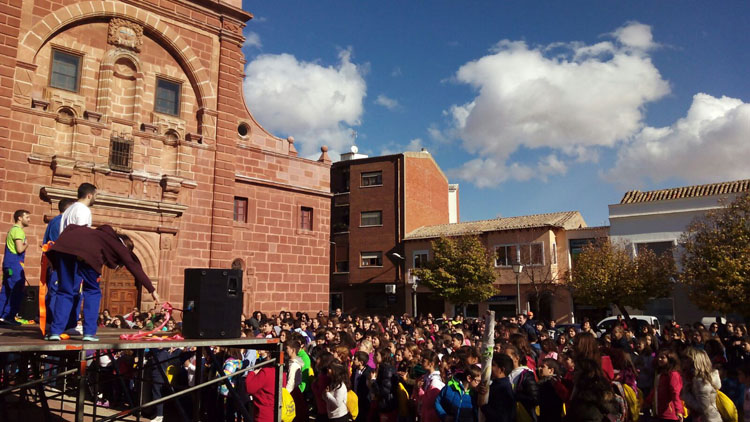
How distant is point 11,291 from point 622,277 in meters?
27.8

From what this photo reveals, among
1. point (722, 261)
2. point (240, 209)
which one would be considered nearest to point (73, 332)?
point (240, 209)

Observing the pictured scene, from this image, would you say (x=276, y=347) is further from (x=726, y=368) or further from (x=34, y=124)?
(x=34, y=124)

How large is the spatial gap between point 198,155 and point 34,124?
482cm

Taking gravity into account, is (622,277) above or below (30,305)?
above

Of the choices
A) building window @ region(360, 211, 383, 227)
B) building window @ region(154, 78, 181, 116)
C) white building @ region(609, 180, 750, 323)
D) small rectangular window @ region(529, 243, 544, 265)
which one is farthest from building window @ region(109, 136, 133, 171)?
white building @ region(609, 180, 750, 323)

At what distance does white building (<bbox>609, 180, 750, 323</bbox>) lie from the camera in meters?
30.9


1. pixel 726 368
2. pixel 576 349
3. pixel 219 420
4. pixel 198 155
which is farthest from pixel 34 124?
pixel 726 368

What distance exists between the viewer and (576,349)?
5.98 m

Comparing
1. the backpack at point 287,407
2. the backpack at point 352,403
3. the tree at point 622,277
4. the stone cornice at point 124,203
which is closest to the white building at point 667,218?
the tree at point 622,277

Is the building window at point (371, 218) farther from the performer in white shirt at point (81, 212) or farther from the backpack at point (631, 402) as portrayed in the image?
the performer in white shirt at point (81, 212)

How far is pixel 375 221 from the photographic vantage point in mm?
41594

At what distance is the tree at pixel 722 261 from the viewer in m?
24.7

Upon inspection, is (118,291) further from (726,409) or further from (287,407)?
(726,409)

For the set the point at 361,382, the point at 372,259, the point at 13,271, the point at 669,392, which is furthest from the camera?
the point at 372,259
